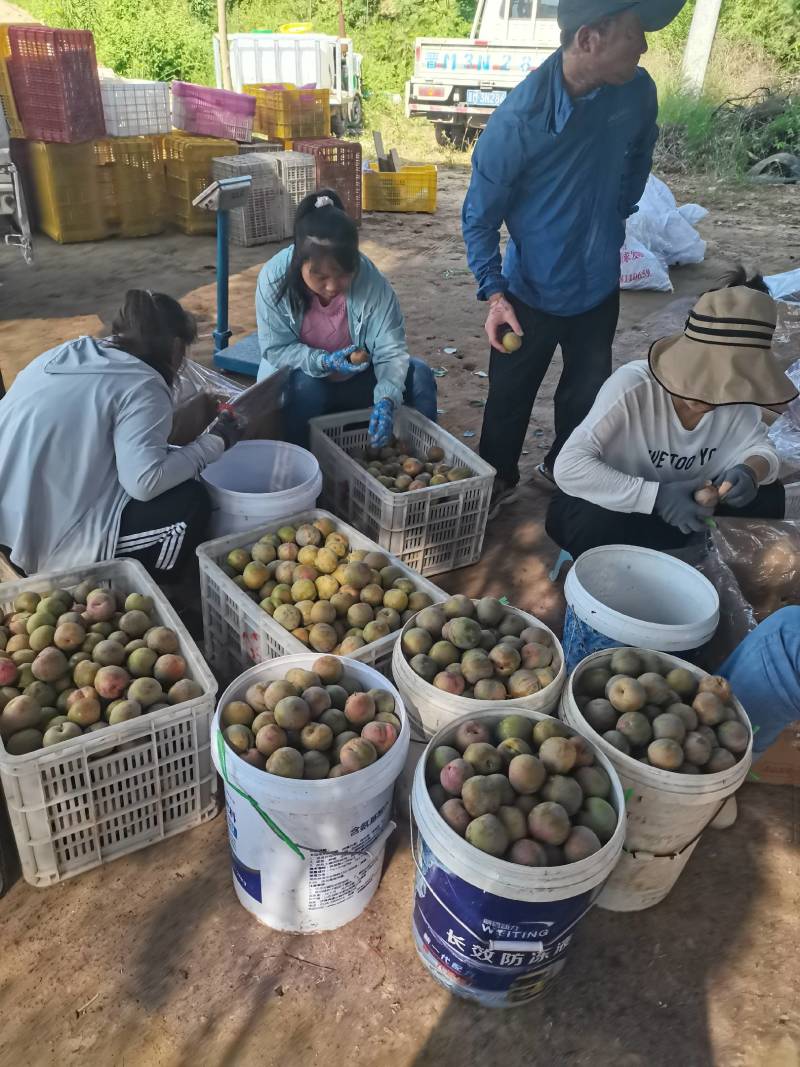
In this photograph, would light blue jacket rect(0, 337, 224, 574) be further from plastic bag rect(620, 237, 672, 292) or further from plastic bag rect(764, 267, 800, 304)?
plastic bag rect(620, 237, 672, 292)

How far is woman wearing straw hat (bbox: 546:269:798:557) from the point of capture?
96.0 inches

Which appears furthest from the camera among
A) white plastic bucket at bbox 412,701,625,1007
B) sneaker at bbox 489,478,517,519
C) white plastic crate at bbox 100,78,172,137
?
white plastic crate at bbox 100,78,172,137

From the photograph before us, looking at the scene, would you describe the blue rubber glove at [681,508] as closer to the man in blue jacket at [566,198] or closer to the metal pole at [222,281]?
the man in blue jacket at [566,198]

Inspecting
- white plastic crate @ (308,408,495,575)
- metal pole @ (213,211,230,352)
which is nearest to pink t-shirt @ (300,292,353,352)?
white plastic crate @ (308,408,495,575)

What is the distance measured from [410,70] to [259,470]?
766 inches

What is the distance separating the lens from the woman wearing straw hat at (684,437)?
8.00ft

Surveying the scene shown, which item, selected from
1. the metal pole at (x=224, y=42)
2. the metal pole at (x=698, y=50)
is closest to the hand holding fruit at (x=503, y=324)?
the metal pole at (x=224, y=42)

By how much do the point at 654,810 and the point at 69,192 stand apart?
28.4 feet

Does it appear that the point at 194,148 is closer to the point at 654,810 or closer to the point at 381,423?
the point at 381,423

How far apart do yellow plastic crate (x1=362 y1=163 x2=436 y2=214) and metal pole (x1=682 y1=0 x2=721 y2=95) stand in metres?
7.58

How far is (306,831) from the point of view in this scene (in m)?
1.86

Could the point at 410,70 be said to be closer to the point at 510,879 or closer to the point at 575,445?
the point at 575,445

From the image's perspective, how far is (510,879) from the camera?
1.60 meters

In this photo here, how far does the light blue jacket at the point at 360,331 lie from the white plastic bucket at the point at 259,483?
17.8 inches
